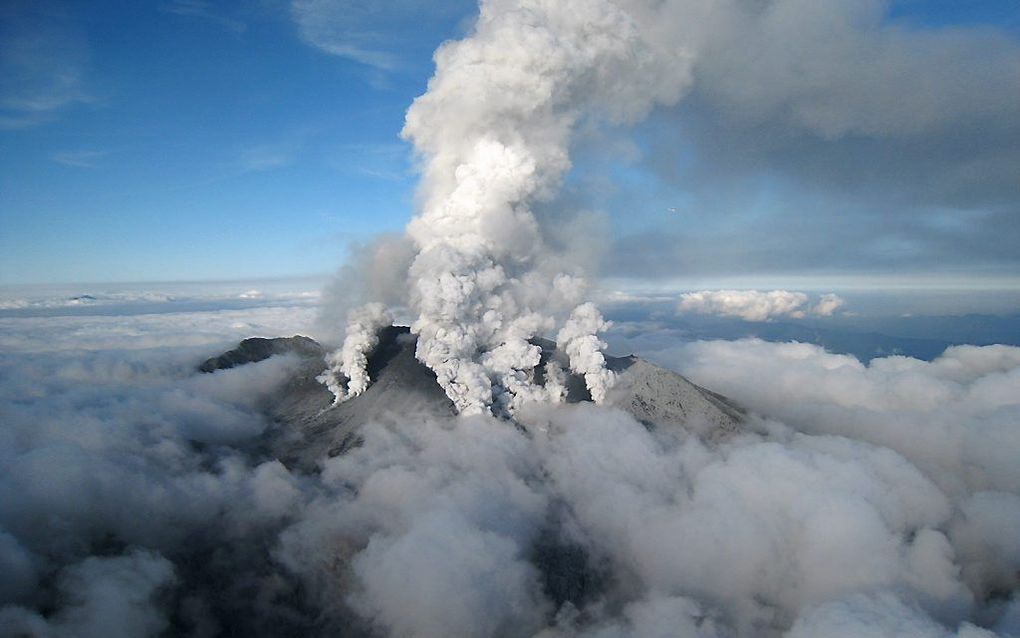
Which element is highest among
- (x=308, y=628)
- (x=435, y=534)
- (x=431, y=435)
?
(x=431, y=435)

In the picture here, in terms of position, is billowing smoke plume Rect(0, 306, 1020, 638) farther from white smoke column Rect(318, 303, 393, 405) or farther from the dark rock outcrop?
the dark rock outcrop

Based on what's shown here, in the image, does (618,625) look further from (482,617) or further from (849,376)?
(849,376)

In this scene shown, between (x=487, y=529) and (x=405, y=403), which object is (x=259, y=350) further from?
(x=487, y=529)

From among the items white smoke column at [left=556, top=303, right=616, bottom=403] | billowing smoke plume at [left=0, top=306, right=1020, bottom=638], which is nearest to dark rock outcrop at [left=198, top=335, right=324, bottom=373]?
billowing smoke plume at [left=0, top=306, right=1020, bottom=638]

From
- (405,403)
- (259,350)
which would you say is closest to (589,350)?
(405,403)

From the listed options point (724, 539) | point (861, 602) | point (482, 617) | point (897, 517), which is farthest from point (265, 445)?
point (897, 517)

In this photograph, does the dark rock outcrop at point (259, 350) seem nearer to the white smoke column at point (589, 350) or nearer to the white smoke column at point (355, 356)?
the white smoke column at point (355, 356)
